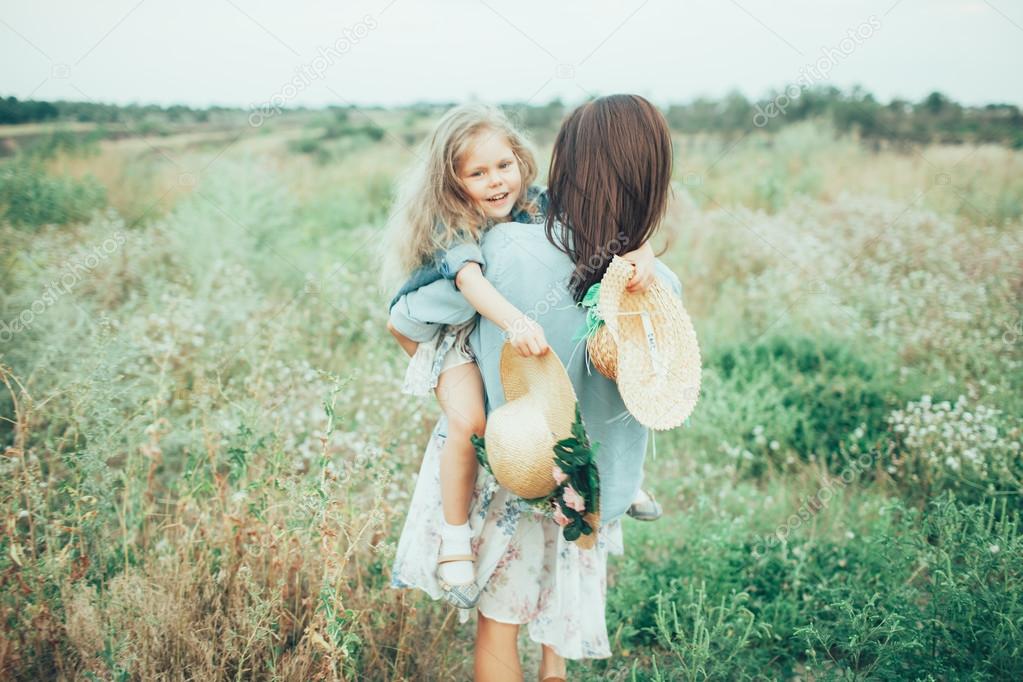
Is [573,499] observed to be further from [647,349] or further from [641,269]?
[641,269]

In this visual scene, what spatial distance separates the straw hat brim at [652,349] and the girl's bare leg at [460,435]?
1.85 ft

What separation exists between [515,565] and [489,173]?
4.47 ft

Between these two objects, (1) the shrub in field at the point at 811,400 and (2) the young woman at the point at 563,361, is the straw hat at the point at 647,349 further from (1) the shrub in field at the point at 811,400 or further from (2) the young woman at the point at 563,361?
(1) the shrub in field at the point at 811,400

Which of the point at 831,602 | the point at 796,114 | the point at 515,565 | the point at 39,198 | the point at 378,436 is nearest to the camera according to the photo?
the point at 515,565

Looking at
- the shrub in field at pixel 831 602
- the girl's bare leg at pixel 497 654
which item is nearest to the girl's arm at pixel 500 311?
the girl's bare leg at pixel 497 654

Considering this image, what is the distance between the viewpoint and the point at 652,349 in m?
2.06

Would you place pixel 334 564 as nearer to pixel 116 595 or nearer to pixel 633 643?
pixel 116 595

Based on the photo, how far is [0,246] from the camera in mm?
5156

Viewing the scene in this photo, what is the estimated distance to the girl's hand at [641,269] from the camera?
6.73ft

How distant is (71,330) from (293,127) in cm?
854

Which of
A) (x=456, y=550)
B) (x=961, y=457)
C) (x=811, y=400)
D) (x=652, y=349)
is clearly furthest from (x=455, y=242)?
(x=811, y=400)

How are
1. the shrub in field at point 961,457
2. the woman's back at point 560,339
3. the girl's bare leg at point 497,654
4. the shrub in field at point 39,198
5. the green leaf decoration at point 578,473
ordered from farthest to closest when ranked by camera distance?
the shrub in field at point 39,198, the shrub in field at point 961,457, the girl's bare leg at point 497,654, the woman's back at point 560,339, the green leaf decoration at point 578,473

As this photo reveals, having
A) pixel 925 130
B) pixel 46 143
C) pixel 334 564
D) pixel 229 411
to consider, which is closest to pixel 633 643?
pixel 334 564

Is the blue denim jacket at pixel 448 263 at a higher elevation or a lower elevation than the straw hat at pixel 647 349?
higher
